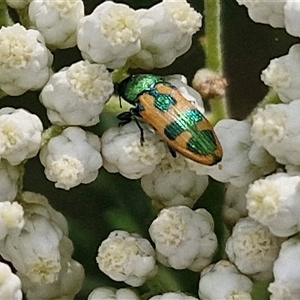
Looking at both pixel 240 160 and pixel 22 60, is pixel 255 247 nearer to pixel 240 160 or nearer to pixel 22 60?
pixel 240 160

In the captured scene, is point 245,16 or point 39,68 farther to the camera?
point 245,16

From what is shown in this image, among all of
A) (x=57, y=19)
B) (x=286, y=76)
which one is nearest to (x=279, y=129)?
(x=286, y=76)

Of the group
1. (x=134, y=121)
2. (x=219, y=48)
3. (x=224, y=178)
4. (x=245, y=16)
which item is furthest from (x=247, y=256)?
(x=245, y=16)

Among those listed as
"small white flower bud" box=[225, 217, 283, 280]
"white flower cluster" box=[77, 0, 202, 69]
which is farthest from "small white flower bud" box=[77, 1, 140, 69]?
"small white flower bud" box=[225, 217, 283, 280]

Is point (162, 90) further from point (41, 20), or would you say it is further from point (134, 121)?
point (41, 20)

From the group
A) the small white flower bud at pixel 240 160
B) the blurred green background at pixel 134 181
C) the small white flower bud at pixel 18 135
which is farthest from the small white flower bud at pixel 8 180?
the small white flower bud at pixel 240 160
